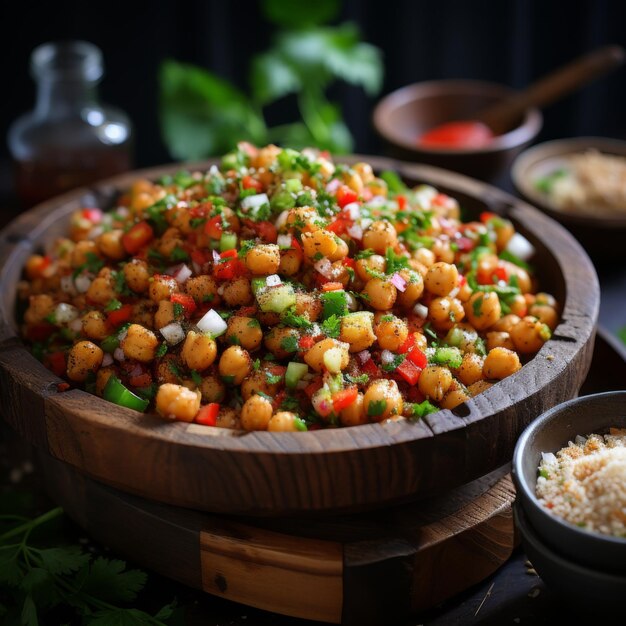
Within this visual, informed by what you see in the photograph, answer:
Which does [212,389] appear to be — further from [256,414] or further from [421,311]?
[421,311]

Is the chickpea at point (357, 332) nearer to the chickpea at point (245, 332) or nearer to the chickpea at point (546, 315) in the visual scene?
the chickpea at point (245, 332)

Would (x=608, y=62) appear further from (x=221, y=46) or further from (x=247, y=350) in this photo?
(x=247, y=350)

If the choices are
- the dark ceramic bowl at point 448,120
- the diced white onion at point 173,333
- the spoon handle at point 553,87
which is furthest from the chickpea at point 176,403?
the spoon handle at point 553,87

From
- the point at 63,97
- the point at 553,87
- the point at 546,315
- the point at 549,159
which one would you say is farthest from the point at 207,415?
the point at 553,87

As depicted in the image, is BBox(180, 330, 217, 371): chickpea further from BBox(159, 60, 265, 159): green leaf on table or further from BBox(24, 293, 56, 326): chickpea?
BBox(159, 60, 265, 159): green leaf on table

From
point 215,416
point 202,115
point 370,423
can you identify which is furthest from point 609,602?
point 202,115

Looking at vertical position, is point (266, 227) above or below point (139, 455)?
above

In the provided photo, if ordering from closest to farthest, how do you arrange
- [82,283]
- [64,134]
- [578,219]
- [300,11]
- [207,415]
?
1. [207,415]
2. [82,283]
3. [578,219]
4. [64,134]
5. [300,11]

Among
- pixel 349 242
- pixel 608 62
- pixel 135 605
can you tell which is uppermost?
pixel 608 62
